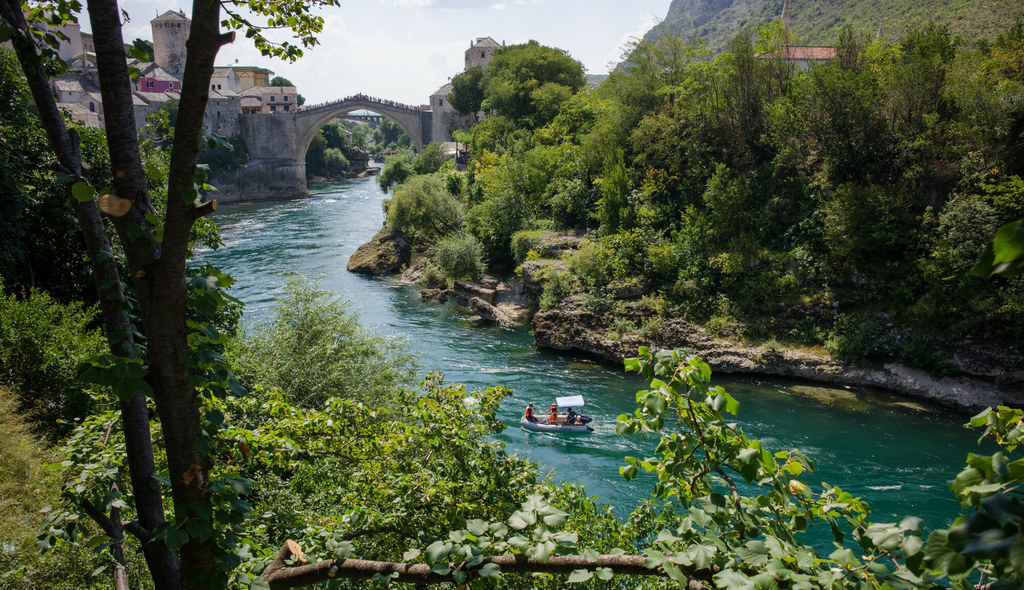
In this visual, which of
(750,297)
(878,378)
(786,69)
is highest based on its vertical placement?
(786,69)

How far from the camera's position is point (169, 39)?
69.7 meters

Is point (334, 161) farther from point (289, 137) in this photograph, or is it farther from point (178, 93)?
point (178, 93)

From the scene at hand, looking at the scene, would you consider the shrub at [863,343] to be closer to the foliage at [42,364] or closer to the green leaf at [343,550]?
the green leaf at [343,550]

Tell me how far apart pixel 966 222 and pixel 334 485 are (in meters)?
16.8

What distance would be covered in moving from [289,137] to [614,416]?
54.7m

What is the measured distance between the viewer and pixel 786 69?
836 inches

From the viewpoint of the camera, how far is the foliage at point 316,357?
10574mm

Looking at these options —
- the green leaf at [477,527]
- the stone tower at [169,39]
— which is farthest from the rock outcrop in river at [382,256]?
the stone tower at [169,39]

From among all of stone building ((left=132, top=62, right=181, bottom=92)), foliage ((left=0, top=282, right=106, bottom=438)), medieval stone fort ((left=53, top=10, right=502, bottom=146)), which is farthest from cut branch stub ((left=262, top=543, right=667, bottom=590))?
stone building ((left=132, top=62, right=181, bottom=92))

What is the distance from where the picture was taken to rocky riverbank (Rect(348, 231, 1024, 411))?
1434cm

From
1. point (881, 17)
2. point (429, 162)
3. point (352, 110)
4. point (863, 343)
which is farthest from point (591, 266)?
point (881, 17)

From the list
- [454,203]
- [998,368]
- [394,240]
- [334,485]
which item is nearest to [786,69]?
[998,368]

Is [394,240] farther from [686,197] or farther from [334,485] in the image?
[334,485]

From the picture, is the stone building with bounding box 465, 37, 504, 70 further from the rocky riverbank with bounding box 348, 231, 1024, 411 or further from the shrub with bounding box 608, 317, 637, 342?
the shrub with bounding box 608, 317, 637, 342
